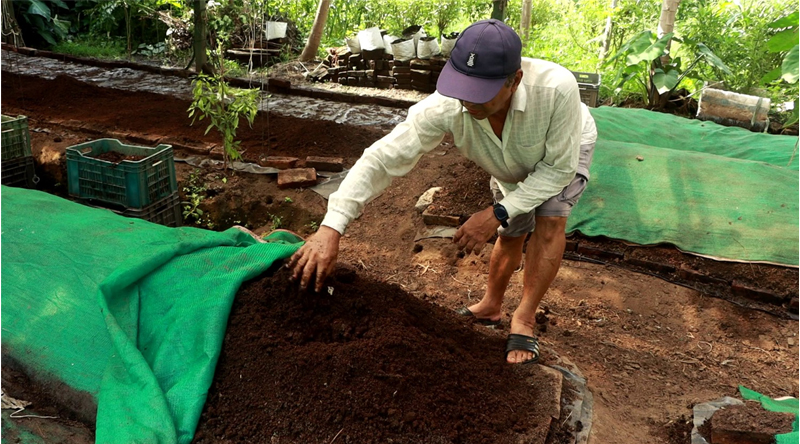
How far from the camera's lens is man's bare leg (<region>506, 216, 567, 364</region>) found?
2.68m

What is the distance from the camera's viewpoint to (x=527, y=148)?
8.25ft

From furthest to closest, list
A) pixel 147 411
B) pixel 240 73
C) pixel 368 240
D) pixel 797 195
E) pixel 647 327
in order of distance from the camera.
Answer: pixel 240 73 → pixel 368 240 → pixel 797 195 → pixel 647 327 → pixel 147 411

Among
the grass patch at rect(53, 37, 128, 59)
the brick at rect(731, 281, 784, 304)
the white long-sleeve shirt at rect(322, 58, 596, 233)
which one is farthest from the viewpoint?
the grass patch at rect(53, 37, 128, 59)

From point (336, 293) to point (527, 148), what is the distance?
950mm

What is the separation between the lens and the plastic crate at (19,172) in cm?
→ 480

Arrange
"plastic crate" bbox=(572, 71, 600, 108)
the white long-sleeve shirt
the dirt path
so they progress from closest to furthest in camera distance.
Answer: the white long-sleeve shirt
the dirt path
"plastic crate" bbox=(572, 71, 600, 108)

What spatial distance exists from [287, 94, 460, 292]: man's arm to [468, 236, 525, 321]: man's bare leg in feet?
2.33

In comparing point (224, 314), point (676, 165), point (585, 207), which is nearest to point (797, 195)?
point (676, 165)

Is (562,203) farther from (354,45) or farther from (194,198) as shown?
(354,45)

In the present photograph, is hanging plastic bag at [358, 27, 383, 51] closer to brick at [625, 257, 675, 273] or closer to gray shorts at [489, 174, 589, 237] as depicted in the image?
brick at [625, 257, 675, 273]

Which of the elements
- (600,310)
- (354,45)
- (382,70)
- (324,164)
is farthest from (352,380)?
(354,45)

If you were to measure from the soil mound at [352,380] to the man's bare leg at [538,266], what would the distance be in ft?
0.74

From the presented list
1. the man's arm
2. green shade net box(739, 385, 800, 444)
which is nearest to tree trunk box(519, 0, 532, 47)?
green shade net box(739, 385, 800, 444)

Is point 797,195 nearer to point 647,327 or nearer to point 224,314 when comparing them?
point 647,327
